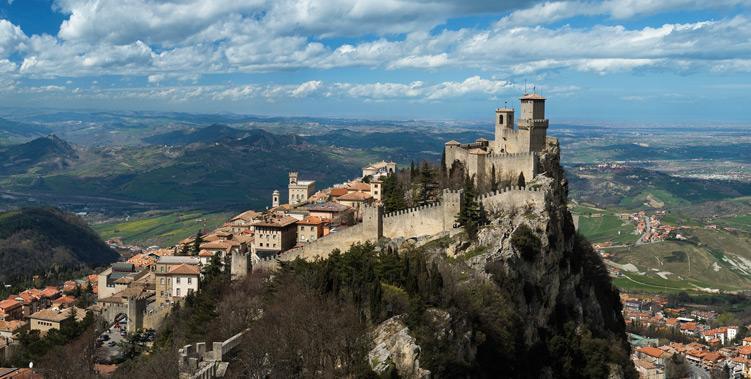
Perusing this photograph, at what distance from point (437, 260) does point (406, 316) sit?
8.64 m

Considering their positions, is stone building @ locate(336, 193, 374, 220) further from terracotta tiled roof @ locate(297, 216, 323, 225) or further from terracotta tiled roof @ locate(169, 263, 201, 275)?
terracotta tiled roof @ locate(169, 263, 201, 275)

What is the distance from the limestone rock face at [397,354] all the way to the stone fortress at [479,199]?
14249mm

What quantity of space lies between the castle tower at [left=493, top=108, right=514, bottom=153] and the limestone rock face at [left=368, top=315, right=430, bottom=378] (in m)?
26.2

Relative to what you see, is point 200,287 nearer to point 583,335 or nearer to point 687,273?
point 583,335

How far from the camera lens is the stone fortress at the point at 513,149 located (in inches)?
2290

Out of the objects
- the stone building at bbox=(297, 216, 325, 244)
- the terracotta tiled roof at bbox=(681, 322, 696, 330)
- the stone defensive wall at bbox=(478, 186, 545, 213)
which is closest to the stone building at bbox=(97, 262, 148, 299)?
the stone building at bbox=(297, 216, 325, 244)

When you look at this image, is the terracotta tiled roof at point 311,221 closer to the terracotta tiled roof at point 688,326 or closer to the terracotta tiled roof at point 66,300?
the terracotta tiled roof at point 66,300

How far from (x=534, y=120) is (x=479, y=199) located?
31.8 feet

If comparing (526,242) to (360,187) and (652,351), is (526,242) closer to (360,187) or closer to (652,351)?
(360,187)

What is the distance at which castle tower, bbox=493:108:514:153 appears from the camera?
62.4 meters

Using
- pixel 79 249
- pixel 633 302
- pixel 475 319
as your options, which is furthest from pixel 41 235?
pixel 475 319

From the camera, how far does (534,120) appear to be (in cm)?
6003

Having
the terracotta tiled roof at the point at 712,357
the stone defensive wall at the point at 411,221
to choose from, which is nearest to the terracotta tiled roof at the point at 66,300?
the stone defensive wall at the point at 411,221

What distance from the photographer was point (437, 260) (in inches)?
1945
